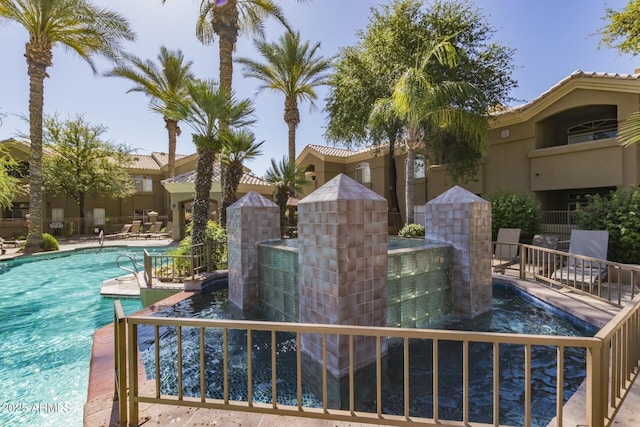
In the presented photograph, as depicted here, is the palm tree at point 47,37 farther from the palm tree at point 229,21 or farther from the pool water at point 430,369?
the pool water at point 430,369

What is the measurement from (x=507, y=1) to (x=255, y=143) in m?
10.8

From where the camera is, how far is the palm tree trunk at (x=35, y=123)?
14.6m

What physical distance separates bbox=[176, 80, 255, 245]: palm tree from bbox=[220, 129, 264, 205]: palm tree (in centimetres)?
34

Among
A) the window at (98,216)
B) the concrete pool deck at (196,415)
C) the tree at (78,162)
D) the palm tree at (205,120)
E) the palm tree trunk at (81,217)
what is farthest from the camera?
the window at (98,216)

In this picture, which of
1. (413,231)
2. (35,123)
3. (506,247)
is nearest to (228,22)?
(413,231)

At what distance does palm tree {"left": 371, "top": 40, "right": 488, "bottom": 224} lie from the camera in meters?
10.4

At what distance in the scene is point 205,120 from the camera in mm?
9258

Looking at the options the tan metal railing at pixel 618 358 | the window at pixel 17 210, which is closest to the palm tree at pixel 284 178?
the tan metal railing at pixel 618 358

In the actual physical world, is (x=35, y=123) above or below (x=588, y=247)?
above

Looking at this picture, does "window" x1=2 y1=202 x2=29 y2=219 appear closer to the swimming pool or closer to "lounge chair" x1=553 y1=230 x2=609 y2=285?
the swimming pool

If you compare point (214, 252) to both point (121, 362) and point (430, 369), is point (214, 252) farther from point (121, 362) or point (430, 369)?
point (430, 369)

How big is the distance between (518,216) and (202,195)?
1159cm

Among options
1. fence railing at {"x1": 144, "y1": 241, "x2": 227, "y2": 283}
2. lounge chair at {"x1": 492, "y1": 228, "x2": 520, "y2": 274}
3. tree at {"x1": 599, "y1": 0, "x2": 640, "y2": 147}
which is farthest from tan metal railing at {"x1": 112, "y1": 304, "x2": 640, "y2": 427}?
tree at {"x1": 599, "y1": 0, "x2": 640, "y2": 147}

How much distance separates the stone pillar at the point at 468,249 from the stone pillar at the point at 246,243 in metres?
4.08
